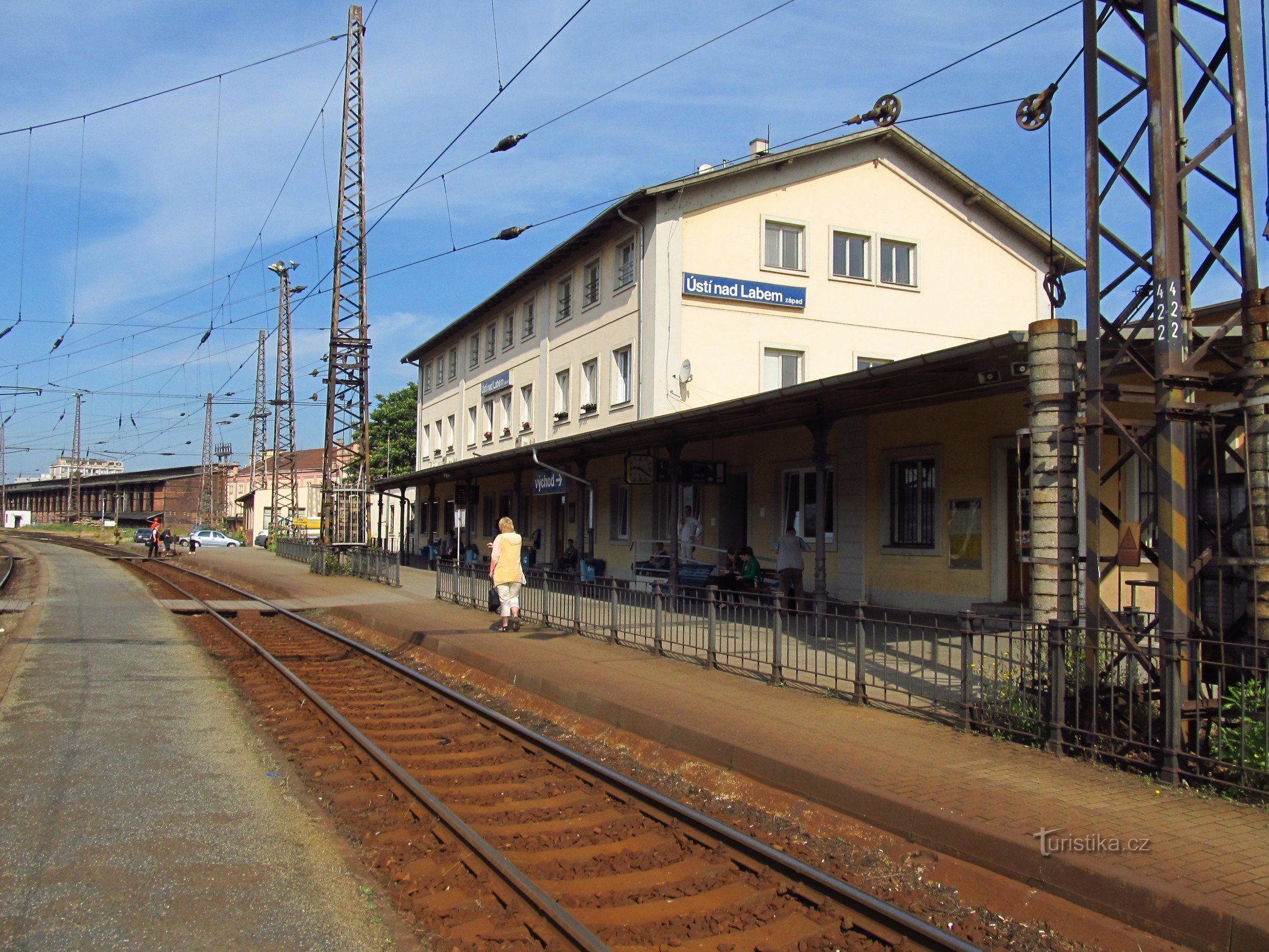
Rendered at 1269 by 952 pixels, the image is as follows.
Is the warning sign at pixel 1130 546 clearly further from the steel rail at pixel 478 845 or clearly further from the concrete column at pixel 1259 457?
the steel rail at pixel 478 845

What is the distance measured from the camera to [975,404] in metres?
15.0

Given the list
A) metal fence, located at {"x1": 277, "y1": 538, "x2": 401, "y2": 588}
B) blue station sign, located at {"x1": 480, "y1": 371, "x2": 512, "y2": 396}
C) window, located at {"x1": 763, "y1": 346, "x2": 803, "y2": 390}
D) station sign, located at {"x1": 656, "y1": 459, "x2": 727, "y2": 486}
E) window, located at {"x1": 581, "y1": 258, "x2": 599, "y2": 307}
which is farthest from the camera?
blue station sign, located at {"x1": 480, "y1": 371, "x2": 512, "y2": 396}

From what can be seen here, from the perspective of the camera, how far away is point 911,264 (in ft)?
87.4

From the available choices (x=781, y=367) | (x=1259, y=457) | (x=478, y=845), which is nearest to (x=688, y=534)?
(x=781, y=367)

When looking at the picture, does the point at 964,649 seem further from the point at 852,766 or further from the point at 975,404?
the point at 975,404

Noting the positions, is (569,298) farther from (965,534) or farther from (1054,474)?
(1054,474)

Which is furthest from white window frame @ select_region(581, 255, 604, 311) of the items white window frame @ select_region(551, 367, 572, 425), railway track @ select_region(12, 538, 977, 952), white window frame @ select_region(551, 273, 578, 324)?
railway track @ select_region(12, 538, 977, 952)

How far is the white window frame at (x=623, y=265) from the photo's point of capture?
2495cm

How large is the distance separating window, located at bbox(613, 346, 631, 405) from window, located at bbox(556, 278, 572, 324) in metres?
3.48

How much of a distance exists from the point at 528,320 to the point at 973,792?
28.4 meters

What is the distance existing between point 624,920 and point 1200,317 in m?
10.4

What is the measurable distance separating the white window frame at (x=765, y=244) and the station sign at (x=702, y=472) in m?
6.52

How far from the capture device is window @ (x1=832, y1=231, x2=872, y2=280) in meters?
25.8

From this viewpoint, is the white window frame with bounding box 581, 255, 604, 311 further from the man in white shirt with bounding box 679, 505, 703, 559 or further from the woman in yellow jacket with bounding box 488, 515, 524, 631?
the woman in yellow jacket with bounding box 488, 515, 524, 631
